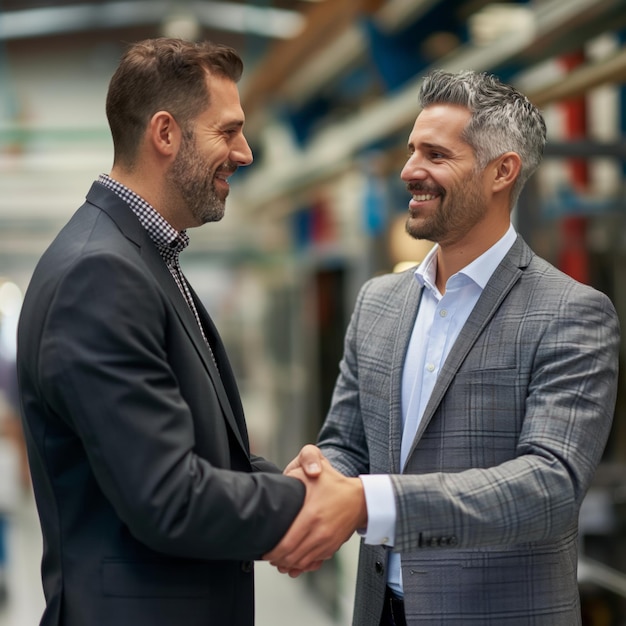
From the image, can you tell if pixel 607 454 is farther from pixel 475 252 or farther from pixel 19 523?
pixel 19 523

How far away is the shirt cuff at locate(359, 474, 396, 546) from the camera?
5.62 feet

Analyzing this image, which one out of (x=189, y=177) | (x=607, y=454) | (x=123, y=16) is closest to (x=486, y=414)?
(x=189, y=177)

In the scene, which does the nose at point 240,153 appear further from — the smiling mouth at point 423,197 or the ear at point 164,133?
the smiling mouth at point 423,197

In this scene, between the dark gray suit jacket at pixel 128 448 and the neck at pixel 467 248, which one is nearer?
the dark gray suit jacket at pixel 128 448

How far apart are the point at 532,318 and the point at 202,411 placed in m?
0.62

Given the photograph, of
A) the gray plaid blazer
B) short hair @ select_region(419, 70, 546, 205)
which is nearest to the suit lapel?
the gray plaid blazer

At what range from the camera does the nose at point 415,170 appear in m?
1.96

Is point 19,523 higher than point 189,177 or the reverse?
the reverse

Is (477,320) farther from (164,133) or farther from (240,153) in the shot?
(164,133)

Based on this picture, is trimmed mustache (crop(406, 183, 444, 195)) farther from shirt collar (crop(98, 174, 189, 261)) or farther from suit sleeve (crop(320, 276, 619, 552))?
shirt collar (crop(98, 174, 189, 261))

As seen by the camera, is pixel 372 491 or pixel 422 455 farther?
pixel 422 455

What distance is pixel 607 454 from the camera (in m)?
3.80

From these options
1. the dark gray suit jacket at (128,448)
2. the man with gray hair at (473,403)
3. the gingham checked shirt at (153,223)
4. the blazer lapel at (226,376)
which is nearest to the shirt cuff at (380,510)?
the man with gray hair at (473,403)

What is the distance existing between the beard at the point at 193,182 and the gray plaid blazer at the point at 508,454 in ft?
1.57
